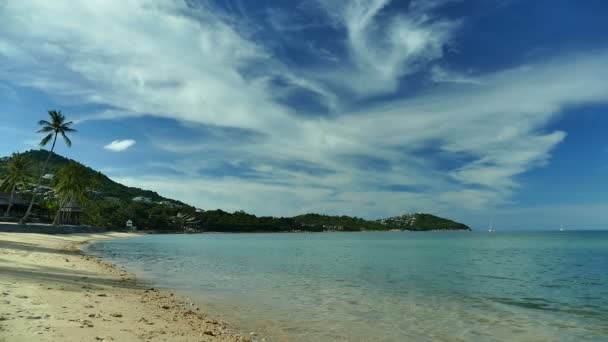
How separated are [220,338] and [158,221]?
6955 inches

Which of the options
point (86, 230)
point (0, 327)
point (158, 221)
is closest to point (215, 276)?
point (0, 327)

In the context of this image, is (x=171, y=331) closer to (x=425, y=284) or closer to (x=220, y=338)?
(x=220, y=338)

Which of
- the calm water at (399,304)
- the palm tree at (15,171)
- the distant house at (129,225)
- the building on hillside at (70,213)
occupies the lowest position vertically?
the calm water at (399,304)

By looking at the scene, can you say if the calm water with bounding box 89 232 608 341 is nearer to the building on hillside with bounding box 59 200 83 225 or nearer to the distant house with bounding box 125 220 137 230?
the building on hillside with bounding box 59 200 83 225

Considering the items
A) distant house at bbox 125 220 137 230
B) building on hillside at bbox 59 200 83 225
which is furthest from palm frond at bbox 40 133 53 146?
distant house at bbox 125 220 137 230

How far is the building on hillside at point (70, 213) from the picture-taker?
10293cm

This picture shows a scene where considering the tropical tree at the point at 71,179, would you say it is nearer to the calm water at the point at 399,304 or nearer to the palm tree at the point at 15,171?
the palm tree at the point at 15,171

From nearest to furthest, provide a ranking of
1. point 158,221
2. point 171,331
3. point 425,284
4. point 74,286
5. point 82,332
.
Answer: point 82,332, point 171,331, point 74,286, point 425,284, point 158,221

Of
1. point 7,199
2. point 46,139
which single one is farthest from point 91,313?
point 7,199

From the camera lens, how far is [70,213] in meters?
111

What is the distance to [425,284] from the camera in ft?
85.1

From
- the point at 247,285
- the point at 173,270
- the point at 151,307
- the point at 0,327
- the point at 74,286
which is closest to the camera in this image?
the point at 0,327

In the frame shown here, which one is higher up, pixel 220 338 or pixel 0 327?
pixel 0 327

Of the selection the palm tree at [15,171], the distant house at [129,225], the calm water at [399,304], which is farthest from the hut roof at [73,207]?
the calm water at [399,304]
